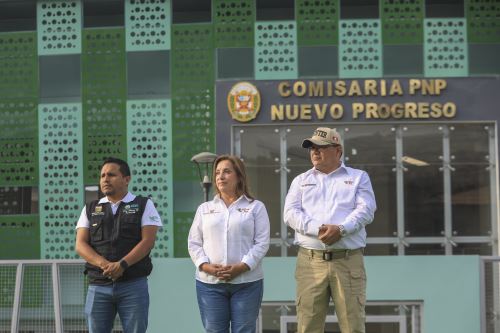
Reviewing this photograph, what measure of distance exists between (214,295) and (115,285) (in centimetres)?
67

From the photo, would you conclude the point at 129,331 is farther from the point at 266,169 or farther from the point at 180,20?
the point at 180,20

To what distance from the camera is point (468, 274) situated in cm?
490

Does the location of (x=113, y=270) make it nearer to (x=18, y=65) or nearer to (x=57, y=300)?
(x=57, y=300)

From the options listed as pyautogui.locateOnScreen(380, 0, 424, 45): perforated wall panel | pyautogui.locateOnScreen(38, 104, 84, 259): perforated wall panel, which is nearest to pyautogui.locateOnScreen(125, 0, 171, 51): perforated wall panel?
pyautogui.locateOnScreen(38, 104, 84, 259): perforated wall panel

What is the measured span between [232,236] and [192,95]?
19.3 ft

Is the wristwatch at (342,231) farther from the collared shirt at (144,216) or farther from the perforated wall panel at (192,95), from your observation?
the perforated wall panel at (192,95)

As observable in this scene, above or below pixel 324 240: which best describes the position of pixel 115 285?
below

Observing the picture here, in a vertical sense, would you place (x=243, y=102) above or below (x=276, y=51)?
below

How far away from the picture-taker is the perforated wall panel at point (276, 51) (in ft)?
30.5

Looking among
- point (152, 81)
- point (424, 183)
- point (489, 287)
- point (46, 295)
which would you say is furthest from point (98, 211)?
point (424, 183)

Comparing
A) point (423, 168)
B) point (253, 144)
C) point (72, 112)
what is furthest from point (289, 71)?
point (72, 112)

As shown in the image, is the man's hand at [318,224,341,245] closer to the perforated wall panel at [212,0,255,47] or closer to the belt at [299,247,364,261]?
the belt at [299,247,364,261]

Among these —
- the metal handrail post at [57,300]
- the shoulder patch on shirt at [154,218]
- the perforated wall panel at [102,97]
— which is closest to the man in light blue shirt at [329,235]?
the shoulder patch on shirt at [154,218]

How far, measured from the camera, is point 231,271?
367cm
